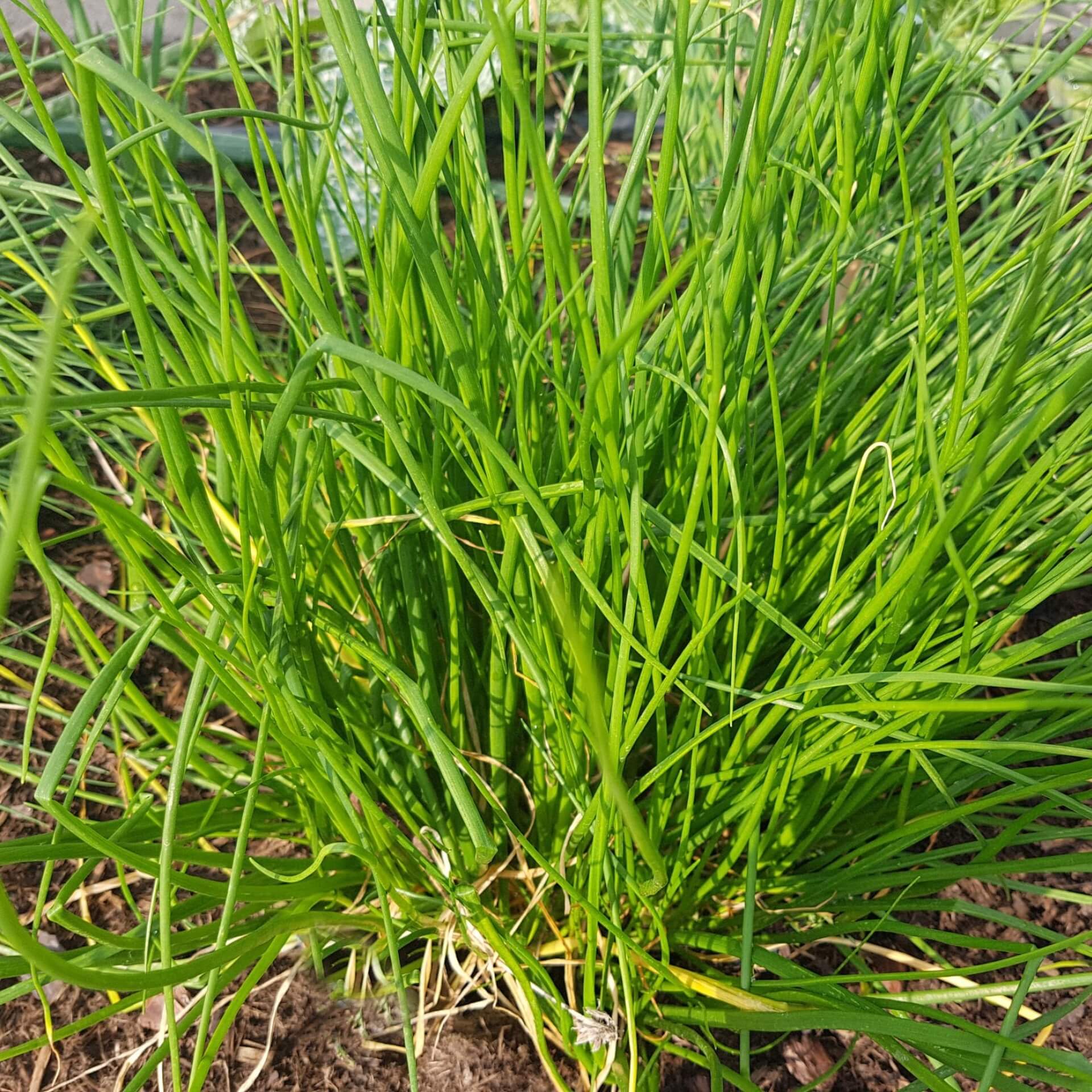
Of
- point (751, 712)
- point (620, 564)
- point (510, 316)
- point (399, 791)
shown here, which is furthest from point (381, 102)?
point (399, 791)

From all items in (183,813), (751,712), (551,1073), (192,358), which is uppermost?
(192,358)

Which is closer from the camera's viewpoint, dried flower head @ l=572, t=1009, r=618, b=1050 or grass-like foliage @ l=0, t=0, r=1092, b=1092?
grass-like foliage @ l=0, t=0, r=1092, b=1092

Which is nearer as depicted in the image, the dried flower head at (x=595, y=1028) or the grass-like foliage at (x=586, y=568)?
the grass-like foliage at (x=586, y=568)

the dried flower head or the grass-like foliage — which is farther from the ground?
the grass-like foliage

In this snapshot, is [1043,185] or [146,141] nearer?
[146,141]

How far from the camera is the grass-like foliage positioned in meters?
0.42

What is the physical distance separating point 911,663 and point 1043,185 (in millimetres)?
350

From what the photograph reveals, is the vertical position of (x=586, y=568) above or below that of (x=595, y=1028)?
above

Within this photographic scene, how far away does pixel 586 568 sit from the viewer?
1.79 ft

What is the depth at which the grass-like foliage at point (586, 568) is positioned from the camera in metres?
0.42

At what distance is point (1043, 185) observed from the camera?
613 millimetres

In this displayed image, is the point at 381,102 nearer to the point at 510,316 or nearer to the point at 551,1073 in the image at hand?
the point at 510,316

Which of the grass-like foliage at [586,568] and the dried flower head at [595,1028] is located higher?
the grass-like foliage at [586,568]

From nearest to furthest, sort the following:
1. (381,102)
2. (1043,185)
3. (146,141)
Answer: (381,102) < (146,141) < (1043,185)
